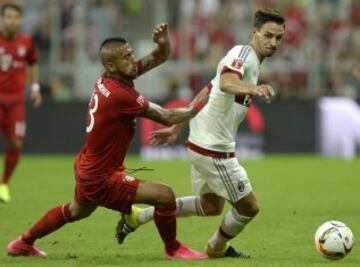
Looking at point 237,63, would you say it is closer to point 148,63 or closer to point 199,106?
point 199,106

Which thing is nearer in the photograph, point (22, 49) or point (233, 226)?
point (233, 226)

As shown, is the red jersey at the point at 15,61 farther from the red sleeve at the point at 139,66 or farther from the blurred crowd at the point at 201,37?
the blurred crowd at the point at 201,37

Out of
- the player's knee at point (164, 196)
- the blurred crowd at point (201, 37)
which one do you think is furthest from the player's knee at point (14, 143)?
the blurred crowd at point (201, 37)

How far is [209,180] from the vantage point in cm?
900

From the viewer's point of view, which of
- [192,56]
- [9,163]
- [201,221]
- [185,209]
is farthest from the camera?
[192,56]

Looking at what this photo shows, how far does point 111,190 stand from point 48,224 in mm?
706

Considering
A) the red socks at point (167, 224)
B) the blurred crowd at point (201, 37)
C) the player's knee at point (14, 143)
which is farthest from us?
the blurred crowd at point (201, 37)

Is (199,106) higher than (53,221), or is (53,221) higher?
(199,106)

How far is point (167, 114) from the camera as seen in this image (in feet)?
27.8

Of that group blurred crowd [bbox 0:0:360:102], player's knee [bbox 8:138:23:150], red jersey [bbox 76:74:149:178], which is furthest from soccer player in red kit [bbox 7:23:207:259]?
blurred crowd [bbox 0:0:360:102]

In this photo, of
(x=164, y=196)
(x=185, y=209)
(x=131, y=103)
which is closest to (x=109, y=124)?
(x=131, y=103)

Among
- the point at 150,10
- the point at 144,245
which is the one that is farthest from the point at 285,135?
the point at 144,245

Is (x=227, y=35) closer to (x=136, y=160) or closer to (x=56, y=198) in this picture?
(x=136, y=160)

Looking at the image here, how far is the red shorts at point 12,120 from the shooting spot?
14.2 meters
